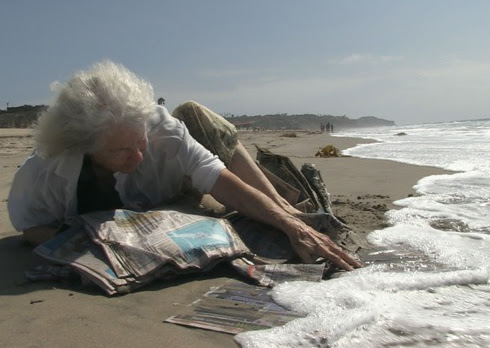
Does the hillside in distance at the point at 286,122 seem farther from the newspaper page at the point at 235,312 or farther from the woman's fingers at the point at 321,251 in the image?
the newspaper page at the point at 235,312

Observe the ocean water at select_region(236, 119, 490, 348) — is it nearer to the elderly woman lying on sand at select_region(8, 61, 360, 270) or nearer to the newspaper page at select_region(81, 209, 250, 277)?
the elderly woman lying on sand at select_region(8, 61, 360, 270)

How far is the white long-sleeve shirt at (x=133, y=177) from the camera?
9.23 ft

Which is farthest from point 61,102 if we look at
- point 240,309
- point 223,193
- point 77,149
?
point 240,309

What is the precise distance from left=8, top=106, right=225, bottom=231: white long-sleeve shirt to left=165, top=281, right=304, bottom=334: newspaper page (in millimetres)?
829

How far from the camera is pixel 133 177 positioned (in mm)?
3152

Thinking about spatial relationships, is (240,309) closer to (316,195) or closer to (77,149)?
(77,149)

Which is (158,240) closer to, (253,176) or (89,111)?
(89,111)

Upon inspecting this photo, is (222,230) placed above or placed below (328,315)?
above

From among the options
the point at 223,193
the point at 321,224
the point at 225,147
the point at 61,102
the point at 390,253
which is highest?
the point at 61,102

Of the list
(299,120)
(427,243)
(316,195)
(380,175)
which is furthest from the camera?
(299,120)

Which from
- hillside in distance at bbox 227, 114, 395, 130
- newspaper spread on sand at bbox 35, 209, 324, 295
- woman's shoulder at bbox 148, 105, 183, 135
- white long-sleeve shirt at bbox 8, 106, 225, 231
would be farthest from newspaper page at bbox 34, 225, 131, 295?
hillside in distance at bbox 227, 114, 395, 130

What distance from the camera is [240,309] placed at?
217 cm

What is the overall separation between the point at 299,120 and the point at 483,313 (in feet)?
256

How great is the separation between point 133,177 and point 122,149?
0.52m
